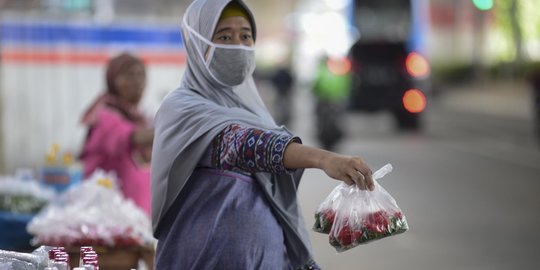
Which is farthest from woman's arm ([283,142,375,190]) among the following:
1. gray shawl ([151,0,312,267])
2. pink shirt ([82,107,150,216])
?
pink shirt ([82,107,150,216])

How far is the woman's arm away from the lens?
3.21 meters

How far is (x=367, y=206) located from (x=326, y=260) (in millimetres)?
6491

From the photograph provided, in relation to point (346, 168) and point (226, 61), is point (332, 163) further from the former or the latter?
point (226, 61)

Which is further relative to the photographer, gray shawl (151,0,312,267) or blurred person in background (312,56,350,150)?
blurred person in background (312,56,350,150)

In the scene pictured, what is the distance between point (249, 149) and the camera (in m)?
3.42

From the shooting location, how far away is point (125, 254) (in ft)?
18.9

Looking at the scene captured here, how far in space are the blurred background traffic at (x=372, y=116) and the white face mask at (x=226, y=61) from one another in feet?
19.3

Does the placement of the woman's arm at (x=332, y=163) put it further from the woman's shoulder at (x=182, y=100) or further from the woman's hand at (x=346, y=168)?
the woman's shoulder at (x=182, y=100)

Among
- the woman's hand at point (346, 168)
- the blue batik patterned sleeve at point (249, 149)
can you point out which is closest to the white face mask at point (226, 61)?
the blue batik patterned sleeve at point (249, 149)

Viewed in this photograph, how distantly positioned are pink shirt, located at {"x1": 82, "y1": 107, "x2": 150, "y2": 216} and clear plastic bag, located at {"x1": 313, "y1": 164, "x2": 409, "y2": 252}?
3.04 meters

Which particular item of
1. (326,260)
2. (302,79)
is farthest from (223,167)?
(302,79)

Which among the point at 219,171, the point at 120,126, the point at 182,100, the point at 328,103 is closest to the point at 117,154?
the point at 120,126

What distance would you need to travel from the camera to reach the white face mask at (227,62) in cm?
368

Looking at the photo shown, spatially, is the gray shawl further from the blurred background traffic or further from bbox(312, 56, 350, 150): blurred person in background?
bbox(312, 56, 350, 150): blurred person in background
